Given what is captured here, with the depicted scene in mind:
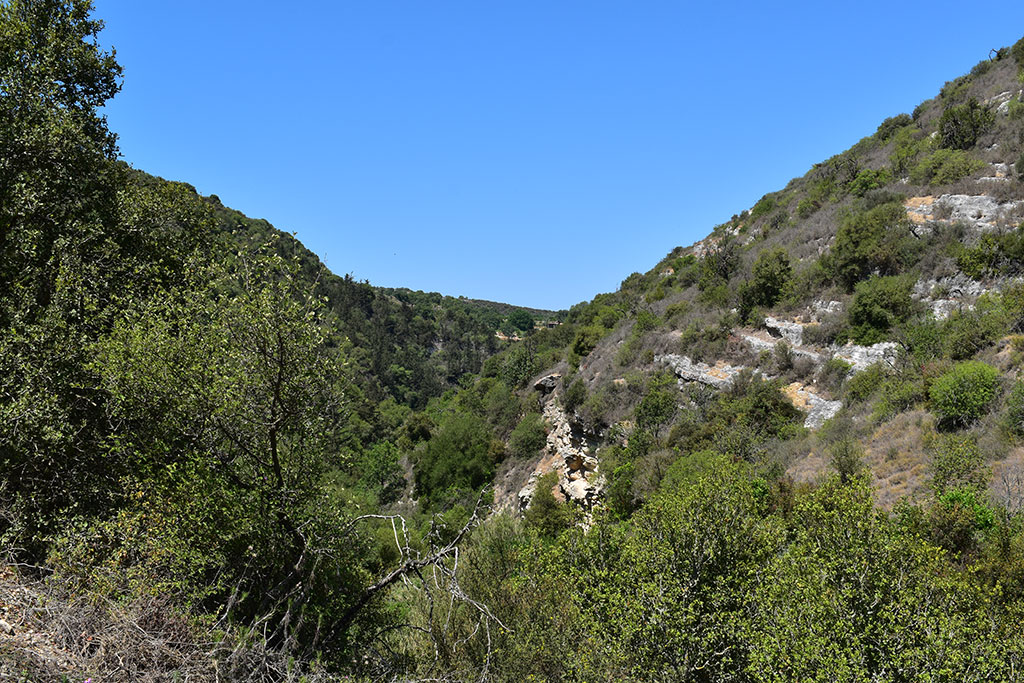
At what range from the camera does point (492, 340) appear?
129000 mm

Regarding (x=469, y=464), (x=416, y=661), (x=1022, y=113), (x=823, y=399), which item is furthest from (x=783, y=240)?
(x=416, y=661)

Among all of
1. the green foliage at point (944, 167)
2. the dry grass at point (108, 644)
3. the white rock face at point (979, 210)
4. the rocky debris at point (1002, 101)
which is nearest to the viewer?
the dry grass at point (108, 644)

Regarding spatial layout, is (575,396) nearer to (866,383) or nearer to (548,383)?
(548,383)

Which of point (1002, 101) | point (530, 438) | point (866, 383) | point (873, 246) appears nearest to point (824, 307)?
point (873, 246)

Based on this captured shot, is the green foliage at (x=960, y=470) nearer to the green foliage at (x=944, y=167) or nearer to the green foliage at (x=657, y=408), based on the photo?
the green foliage at (x=657, y=408)

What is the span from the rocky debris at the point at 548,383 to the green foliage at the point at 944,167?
A: 73.2 ft

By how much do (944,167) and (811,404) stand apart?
15.6 m

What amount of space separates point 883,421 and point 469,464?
24.1 m

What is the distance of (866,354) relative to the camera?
64.6 feet

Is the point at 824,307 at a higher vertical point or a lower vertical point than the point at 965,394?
higher

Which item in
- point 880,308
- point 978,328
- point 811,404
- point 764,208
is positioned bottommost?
point 811,404

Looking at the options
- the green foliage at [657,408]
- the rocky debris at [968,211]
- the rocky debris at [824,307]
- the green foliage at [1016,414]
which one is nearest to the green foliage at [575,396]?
the green foliage at [657,408]

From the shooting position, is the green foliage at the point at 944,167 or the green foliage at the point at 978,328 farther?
the green foliage at the point at 944,167

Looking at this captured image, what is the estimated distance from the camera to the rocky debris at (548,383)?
3431cm
